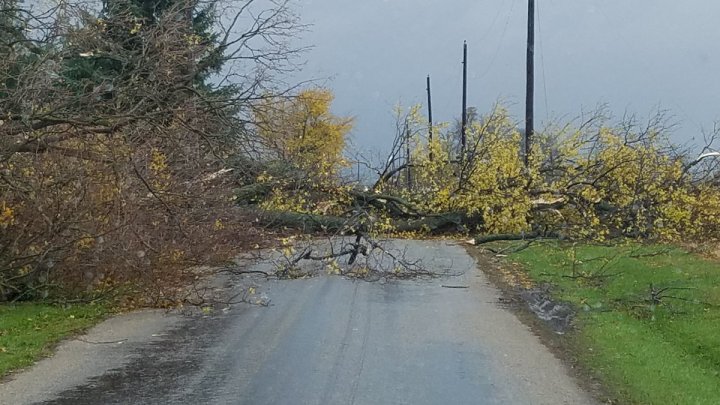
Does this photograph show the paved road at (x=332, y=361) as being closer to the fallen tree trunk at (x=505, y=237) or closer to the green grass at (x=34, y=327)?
the green grass at (x=34, y=327)

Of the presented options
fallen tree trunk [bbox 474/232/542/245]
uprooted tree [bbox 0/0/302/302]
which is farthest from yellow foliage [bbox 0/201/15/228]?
fallen tree trunk [bbox 474/232/542/245]

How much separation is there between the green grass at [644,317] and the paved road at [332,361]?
2.28ft

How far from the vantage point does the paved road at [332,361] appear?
7.11 meters

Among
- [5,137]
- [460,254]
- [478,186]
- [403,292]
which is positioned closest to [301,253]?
[403,292]

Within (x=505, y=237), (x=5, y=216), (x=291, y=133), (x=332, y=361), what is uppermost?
(x=291, y=133)

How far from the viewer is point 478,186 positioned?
23.0 meters

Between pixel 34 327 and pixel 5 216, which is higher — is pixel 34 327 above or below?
below

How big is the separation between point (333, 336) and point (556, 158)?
51.9 feet

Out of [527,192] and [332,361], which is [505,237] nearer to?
[527,192]

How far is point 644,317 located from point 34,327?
26.4ft

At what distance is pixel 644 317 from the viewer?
1120 centimetres

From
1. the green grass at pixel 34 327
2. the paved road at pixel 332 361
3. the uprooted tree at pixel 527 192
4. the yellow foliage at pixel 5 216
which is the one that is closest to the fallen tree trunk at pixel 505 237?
the uprooted tree at pixel 527 192

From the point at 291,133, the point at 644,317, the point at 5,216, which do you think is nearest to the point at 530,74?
the point at 291,133

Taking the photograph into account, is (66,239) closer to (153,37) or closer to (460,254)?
(153,37)
